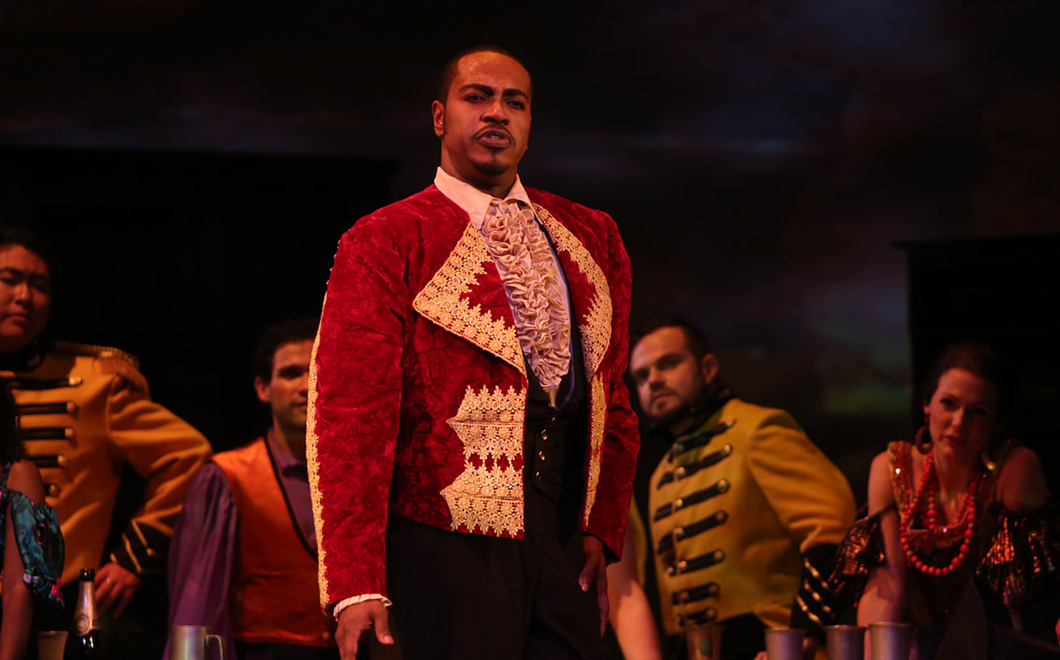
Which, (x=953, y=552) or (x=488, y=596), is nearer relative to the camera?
(x=488, y=596)

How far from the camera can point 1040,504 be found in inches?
128

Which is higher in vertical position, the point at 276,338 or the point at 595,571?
the point at 276,338

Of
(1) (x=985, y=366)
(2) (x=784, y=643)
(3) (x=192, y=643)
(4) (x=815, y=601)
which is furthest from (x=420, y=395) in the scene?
(1) (x=985, y=366)

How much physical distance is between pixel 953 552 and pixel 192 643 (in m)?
1.87

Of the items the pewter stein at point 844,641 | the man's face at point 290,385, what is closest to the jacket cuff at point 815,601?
the pewter stein at point 844,641

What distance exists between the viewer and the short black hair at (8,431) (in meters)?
2.84

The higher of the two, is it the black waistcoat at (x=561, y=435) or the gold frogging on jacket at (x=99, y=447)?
the gold frogging on jacket at (x=99, y=447)

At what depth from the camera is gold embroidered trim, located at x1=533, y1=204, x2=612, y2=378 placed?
74.2 inches

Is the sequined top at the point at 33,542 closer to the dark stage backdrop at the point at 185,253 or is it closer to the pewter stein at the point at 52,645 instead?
the pewter stein at the point at 52,645

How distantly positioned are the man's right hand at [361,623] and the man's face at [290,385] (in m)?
1.88

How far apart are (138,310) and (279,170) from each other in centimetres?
71

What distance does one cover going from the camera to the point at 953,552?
3.34 m

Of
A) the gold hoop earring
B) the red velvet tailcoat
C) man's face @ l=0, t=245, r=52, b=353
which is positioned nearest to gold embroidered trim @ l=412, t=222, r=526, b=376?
the red velvet tailcoat

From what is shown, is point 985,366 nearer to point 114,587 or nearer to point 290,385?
point 290,385
